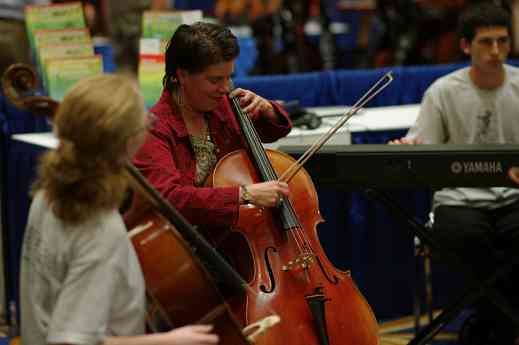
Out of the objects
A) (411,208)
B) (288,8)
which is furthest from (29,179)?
(288,8)

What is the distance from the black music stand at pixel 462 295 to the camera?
320 cm

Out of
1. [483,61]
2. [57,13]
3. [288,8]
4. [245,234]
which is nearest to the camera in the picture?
[245,234]

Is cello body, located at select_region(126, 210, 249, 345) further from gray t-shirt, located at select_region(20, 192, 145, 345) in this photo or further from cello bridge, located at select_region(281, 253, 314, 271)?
cello bridge, located at select_region(281, 253, 314, 271)

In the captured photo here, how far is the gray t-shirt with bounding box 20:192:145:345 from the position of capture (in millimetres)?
1857

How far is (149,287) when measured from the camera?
6.81ft

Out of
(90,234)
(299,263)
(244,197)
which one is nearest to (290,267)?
(299,263)

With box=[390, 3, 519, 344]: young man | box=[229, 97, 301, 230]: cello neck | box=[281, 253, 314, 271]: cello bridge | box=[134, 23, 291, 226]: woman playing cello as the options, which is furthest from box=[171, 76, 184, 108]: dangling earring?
box=[390, 3, 519, 344]: young man

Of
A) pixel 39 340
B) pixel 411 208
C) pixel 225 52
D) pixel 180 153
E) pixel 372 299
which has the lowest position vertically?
pixel 372 299

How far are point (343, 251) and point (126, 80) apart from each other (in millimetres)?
2390

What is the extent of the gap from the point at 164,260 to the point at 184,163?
0.69m

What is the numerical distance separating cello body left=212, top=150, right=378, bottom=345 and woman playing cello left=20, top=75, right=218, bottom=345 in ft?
2.00

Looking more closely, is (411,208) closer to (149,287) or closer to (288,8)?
(149,287)

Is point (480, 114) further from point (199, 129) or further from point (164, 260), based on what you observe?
point (164, 260)

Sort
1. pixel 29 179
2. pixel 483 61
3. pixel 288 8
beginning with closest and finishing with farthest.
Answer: pixel 483 61 < pixel 29 179 < pixel 288 8
